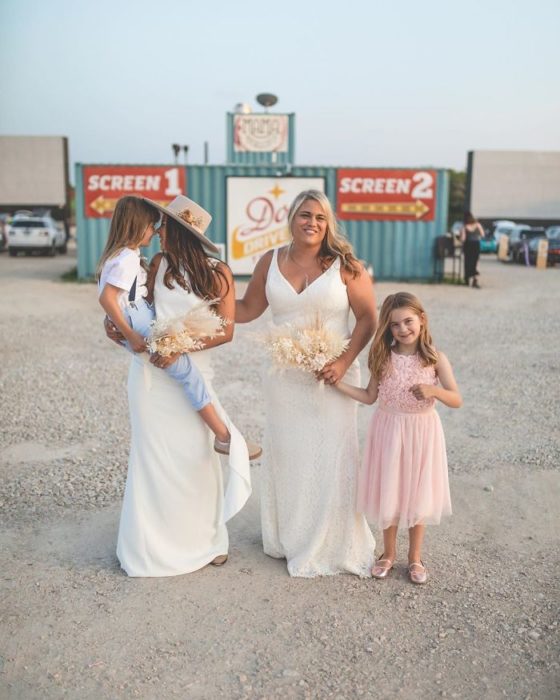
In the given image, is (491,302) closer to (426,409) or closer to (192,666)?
(426,409)

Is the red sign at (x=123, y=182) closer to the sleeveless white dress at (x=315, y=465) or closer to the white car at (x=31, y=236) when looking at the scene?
the white car at (x=31, y=236)

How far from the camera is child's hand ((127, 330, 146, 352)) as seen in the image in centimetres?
356

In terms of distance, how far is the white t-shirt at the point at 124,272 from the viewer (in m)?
3.50

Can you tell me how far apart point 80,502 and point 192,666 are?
6.83 feet

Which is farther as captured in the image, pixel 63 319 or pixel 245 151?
pixel 245 151

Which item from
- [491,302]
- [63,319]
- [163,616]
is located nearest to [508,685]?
[163,616]

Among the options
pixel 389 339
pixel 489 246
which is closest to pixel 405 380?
pixel 389 339

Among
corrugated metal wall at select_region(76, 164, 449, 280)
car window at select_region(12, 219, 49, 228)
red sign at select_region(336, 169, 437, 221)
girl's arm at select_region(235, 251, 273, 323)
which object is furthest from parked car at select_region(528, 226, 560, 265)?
girl's arm at select_region(235, 251, 273, 323)

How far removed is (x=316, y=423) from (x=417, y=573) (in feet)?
3.14

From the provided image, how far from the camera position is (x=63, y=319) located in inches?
493

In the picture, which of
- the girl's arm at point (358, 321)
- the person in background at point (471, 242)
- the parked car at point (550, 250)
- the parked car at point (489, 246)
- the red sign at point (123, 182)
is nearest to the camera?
the girl's arm at point (358, 321)

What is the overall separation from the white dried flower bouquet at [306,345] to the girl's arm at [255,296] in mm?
382

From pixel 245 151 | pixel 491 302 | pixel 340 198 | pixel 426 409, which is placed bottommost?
pixel 491 302

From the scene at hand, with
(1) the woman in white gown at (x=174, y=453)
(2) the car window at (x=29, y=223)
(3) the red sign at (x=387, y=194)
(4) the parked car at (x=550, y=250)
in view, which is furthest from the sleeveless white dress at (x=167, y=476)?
(2) the car window at (x=29, y=223)
